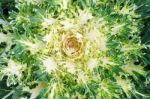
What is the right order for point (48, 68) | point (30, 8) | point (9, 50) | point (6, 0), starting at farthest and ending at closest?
1. point (6, 0)
2. point (9, 50)
3. point (30, 8)
4. point (48, 68)

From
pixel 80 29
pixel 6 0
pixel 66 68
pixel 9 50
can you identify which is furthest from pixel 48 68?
pixel 6 0

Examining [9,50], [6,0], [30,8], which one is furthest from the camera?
[6,0]

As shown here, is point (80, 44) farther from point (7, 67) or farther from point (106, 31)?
point (7, 67)

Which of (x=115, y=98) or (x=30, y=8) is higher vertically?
(x=30, y=8)

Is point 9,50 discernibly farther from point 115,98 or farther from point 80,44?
point 115,98

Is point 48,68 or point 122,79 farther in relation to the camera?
point 122,79

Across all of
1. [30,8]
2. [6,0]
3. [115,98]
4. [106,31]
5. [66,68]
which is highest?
[6,0]

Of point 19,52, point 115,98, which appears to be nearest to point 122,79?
point 115,98
